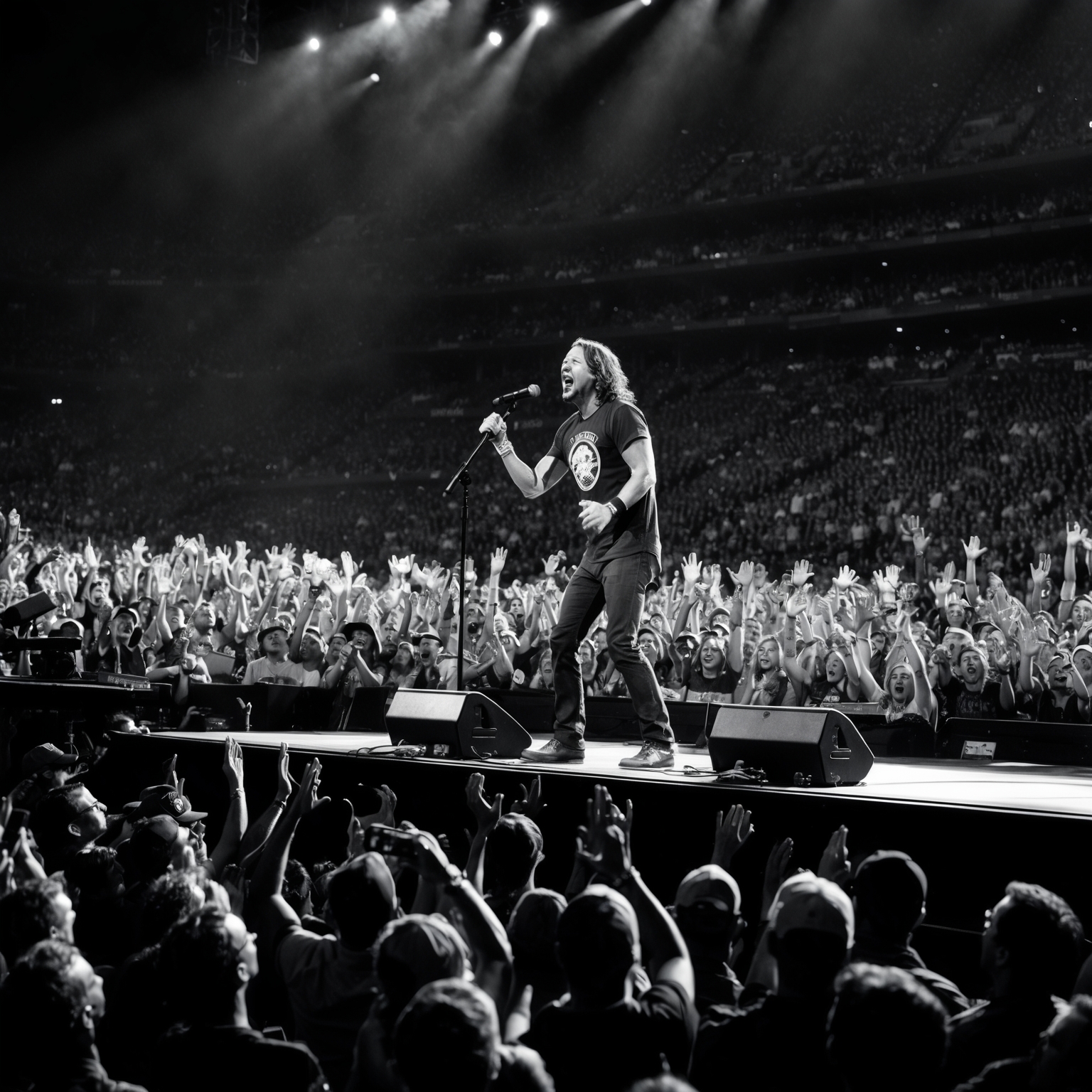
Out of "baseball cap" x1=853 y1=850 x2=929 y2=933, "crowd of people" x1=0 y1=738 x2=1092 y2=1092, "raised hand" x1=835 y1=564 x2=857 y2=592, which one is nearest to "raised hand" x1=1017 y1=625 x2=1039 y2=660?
"raised hand" x1=835 y1=564 x2=857 y2=592

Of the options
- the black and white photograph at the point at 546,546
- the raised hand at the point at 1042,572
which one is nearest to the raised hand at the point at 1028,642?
the black and white photograph at the point at 546,546

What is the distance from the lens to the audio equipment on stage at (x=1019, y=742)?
5.72 m

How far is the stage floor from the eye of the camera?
12.1 feet

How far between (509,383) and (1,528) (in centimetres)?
1785

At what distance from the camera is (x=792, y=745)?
13.2 feet

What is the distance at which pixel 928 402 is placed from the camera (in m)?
25.2

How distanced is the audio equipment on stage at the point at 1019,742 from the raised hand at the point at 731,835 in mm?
2876

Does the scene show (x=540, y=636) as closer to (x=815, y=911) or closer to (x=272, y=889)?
(x=272, y=889)

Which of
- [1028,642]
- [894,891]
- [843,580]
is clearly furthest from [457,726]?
[843,580]

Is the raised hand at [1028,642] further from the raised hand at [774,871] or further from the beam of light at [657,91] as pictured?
the beam of light at [657,91]

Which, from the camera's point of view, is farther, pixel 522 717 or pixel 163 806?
pixel 522 717

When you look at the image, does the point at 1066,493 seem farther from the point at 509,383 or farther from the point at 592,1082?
the point at 592,1082

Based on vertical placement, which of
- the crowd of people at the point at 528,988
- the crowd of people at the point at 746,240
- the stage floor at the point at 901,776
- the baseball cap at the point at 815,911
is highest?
the crowd of people at the point at 746,240

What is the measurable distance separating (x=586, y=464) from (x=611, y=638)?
0.71 m
